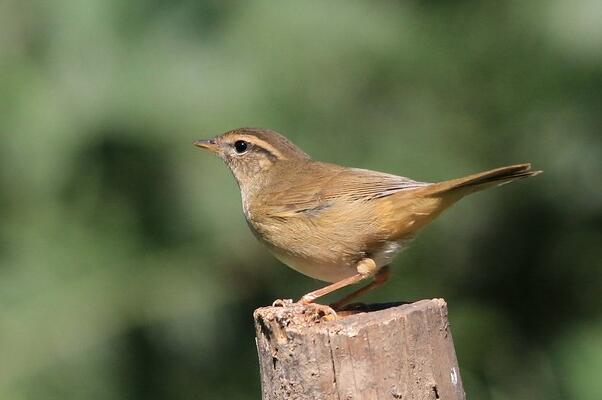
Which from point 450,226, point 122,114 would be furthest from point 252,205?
point 450,226

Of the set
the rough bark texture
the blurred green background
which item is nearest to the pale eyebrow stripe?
the blurred green background

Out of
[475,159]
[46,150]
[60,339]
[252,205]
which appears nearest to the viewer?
[252,205]

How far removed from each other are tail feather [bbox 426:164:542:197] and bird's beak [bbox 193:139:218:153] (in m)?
1.63

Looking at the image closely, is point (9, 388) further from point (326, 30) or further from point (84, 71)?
point (326, 30)

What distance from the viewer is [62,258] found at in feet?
21.5

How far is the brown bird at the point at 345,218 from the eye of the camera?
4.82 m

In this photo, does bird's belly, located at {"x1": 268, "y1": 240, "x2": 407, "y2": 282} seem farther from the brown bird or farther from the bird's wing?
the bird's wing

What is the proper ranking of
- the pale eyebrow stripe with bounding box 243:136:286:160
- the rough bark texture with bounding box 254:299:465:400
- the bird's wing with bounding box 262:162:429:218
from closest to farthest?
1. the rough bark texture with bounding box 254:299:465:400
2. the bird's wing with bounding box 262:162:429:218
3. the pale eyebrow stripe with bounding box 243:136:286:160

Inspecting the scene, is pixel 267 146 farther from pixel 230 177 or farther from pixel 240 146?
pixel 230 177

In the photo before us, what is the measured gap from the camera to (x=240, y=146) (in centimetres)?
597

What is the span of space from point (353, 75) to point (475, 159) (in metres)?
1.02

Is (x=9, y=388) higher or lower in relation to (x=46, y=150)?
lower

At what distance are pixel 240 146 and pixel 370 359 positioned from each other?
8.56 feet

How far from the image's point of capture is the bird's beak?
5957 mm
